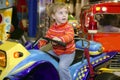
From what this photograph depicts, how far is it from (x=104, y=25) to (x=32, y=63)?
230 cm

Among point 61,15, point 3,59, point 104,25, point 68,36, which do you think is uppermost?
point 61,15

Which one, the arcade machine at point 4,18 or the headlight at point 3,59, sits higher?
the arcade machine at point 4,18

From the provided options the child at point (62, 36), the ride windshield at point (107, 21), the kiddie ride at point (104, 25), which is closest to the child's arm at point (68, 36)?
the child at point (62, 36)

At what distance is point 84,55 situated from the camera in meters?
3.00

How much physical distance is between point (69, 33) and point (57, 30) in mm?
127

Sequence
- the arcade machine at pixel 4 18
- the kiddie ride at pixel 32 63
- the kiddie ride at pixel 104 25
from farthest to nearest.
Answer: the kiddie ride at pixel 104 25 → the arcade machine at pixel 4 18 → the kiddie ride at pixel 32 63

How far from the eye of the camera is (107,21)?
181 inches

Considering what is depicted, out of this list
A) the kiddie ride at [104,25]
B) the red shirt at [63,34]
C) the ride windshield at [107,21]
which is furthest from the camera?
the ride windshield at [107,21]

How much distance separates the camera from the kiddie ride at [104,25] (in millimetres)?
4293

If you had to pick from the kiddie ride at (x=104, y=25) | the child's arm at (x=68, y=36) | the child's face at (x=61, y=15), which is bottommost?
the kiddie ride at (x=104, y=25)

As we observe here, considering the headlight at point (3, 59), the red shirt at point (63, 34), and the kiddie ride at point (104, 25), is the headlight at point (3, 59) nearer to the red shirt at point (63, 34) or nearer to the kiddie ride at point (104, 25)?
the red shirt at point (63, 34)

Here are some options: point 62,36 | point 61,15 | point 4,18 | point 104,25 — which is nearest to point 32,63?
point 62,36

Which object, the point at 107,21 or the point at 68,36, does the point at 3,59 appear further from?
the point at 107,21

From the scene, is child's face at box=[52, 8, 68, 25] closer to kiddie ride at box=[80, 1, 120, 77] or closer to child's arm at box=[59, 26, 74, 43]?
child's arm at box=[59, 26, 74, 43]
